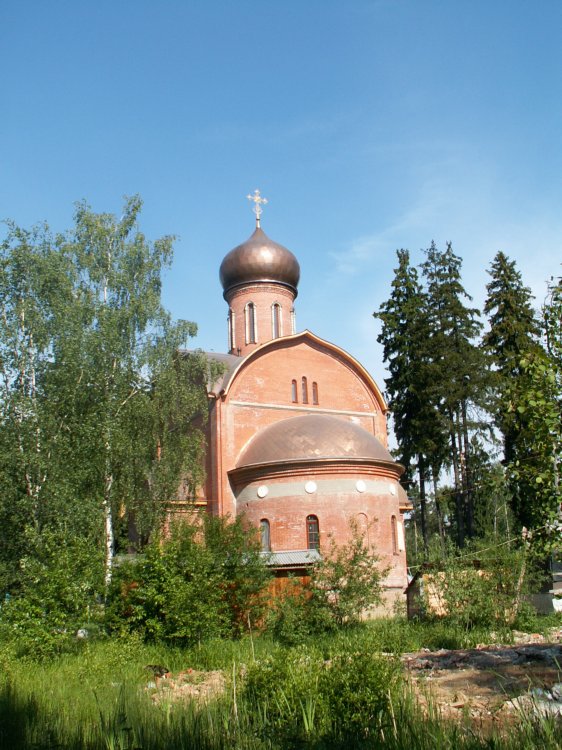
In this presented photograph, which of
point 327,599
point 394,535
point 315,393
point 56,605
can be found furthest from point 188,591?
point 315,393

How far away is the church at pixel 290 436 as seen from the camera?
1856 cm

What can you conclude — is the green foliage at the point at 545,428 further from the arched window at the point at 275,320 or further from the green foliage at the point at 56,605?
the arched window at the point at 275,320

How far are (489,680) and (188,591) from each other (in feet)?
16.8

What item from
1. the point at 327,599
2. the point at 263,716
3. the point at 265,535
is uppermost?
the point at 265,535

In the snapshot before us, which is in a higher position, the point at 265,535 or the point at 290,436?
the point at 290,436

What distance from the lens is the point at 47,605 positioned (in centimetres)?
1077

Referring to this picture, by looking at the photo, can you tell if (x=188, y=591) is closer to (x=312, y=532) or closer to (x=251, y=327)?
(x=312, y=532)

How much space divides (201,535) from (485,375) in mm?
12492

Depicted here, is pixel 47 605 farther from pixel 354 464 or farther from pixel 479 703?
pixel 354 464

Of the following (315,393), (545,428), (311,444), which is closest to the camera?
(545,428)

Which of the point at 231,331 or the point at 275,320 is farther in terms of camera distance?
the point at 231,331

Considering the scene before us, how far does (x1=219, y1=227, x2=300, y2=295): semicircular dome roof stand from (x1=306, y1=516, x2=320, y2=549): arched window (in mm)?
9588

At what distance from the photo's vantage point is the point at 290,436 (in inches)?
773

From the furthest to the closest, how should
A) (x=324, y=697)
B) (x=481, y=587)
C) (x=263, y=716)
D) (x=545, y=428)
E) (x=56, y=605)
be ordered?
(x=481, y=587)
(x=56, y=605)
(x=545, y=428)
(x=324, y=697)
(x=263, y=716)
